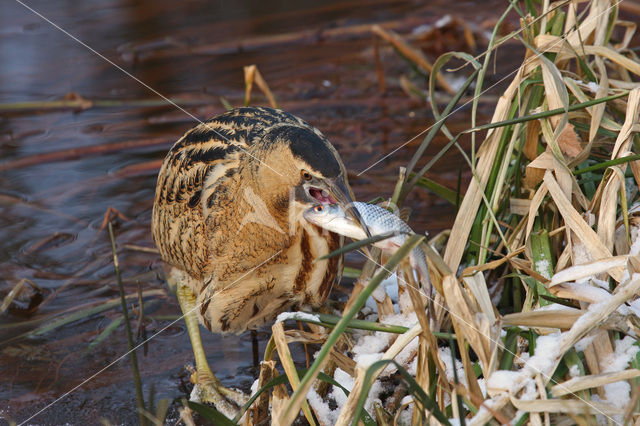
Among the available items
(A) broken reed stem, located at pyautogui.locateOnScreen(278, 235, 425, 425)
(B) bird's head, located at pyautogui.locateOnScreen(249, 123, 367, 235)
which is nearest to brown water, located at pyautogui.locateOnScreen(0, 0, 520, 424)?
(B) bird's head, located at pyautogui.locateOnScreen(249, 123, 367, 235)

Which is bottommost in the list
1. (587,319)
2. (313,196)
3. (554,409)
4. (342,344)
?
(342,344)

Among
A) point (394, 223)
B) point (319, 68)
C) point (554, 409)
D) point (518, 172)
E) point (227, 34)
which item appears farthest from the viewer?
Result: point (227, 34)

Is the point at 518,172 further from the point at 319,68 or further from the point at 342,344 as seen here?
the point at 319,68

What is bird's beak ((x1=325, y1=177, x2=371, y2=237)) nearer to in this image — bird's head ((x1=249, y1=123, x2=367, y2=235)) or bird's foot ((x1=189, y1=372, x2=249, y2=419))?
bird's head ((x1=249, y1=123, x2=367, y2=235))

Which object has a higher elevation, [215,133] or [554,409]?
[215,133]

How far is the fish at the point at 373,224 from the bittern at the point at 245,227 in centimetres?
6

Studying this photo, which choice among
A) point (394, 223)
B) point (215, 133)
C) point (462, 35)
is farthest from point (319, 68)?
point (394, 223)

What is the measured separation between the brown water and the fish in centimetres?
41

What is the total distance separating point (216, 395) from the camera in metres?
1.92

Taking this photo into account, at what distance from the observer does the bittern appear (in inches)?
69.4

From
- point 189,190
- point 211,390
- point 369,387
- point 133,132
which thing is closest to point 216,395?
point 211,390

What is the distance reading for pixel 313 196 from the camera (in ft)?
5.67

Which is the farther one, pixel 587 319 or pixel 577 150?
pixel 577 150

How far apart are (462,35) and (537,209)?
9.40ft
